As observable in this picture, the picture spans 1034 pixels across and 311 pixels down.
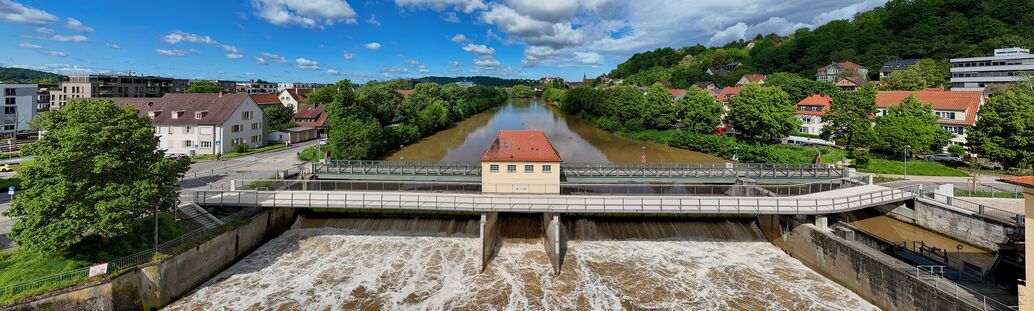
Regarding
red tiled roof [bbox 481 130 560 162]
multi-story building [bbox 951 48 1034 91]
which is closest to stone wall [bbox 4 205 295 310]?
red tiled roof [bbox 481 130 560 162]

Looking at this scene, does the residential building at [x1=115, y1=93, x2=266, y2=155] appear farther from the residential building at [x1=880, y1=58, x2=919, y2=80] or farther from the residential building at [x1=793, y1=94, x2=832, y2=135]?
the residential building at [x1=880, y1=58, x2=919, y2=80]

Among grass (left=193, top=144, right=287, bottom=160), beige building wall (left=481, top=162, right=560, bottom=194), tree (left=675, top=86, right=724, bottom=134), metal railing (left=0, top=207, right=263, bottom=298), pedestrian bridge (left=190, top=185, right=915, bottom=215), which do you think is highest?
tree (left=675, top=86, right=724, bottom=134)

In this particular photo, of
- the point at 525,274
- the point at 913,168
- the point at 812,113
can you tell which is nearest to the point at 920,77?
the point at 812,113

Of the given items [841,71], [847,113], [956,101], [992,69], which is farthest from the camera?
[841,71]

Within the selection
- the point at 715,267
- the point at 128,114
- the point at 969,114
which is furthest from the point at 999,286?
the point at 969,114

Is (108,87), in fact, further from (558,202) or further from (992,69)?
(992,69)
